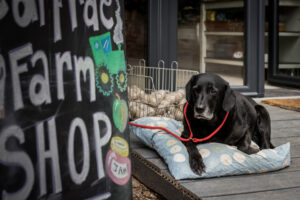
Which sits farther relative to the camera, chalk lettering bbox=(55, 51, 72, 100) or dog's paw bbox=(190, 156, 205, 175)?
dog's paw bbox=(190, 156, 205, 175)

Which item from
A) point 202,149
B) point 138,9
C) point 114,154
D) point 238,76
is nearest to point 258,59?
point 238,76

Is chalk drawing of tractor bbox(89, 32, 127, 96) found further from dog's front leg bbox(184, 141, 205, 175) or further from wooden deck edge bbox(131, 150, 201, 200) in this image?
dog's front leg bbox(184, 141, 205, 175)

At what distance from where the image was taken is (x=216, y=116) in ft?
9.50

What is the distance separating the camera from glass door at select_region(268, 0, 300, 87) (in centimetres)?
745

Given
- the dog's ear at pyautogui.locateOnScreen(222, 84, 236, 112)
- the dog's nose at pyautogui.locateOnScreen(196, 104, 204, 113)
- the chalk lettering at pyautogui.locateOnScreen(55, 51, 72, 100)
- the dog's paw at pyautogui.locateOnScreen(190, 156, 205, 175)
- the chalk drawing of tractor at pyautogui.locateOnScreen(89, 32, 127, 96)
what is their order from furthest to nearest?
the dog's ear at pyautogui.locateOnScreen(222, 84, 236, 112) → the dog's nose at pyautogui.locateOnScreen(196, 104, 204, 113) → the dog's paw at pyautogui.locateOnScreen(190, 156, 205, 175) → the chalk drawing of tractor at pyautogui.locateOnScreen(89, 32, 127, 96) → the chalk lettering at pyautogui.locateOnScreen(55, 51, 72, 100)

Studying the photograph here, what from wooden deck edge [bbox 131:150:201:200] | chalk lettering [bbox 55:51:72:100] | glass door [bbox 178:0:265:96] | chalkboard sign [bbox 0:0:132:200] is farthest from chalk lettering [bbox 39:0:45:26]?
glass door [bbox 178:0:265:96]

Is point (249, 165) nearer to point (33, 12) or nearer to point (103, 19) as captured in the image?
point (103, 19)

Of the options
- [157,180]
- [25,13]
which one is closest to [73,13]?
[25,13]

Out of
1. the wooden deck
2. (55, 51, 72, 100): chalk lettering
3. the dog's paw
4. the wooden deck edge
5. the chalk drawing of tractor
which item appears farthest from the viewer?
the dog's paw

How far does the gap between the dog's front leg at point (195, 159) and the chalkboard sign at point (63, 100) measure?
A: 994mm

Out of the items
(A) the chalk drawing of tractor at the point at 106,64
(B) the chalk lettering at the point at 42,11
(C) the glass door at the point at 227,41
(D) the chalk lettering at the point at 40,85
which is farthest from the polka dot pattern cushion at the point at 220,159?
(C) the glass door at the point at 227,41

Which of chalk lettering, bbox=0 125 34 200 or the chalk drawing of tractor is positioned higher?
the chalk drawing of tractor

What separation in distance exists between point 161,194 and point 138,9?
3.20 meters

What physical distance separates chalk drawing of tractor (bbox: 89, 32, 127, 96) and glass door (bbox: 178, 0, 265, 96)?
13.2 ft
